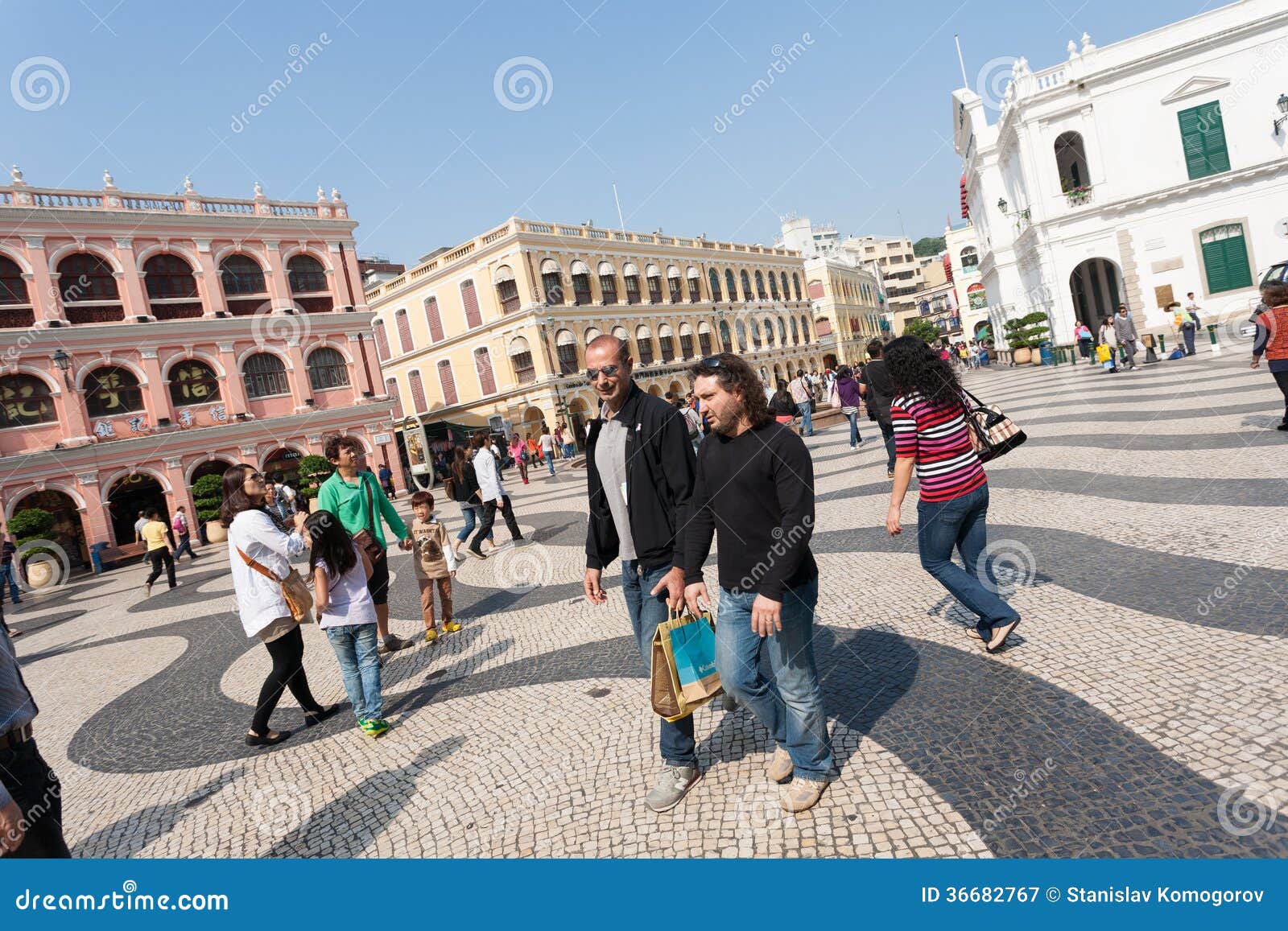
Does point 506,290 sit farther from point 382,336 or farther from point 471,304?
point 382,336

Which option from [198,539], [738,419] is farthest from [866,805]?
[198,539]

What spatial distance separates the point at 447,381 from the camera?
39.2 meters

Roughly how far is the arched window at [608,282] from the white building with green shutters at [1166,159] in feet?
67.0

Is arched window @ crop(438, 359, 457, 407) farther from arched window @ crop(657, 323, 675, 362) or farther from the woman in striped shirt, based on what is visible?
the woman in striped shirt

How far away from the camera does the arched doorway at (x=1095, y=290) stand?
30141mm

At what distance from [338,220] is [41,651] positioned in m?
24.4

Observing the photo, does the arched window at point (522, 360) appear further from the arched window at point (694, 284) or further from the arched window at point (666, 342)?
the arched window at point (694, 284)

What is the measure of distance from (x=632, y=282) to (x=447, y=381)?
1226 centimetres

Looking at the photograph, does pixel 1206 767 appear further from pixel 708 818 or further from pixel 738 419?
→ pixel 738 419

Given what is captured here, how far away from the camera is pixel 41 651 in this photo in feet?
32.2

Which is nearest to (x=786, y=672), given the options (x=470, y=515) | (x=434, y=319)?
(x=470, y=515)

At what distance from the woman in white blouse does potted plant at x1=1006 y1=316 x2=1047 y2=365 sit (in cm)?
2777

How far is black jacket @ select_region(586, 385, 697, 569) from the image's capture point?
3104mm

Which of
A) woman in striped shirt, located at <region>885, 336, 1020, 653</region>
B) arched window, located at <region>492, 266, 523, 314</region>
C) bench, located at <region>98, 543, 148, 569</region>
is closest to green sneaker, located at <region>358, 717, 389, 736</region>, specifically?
woman in striped shirt, located at <region>885, 336, 1020, 653</region>
